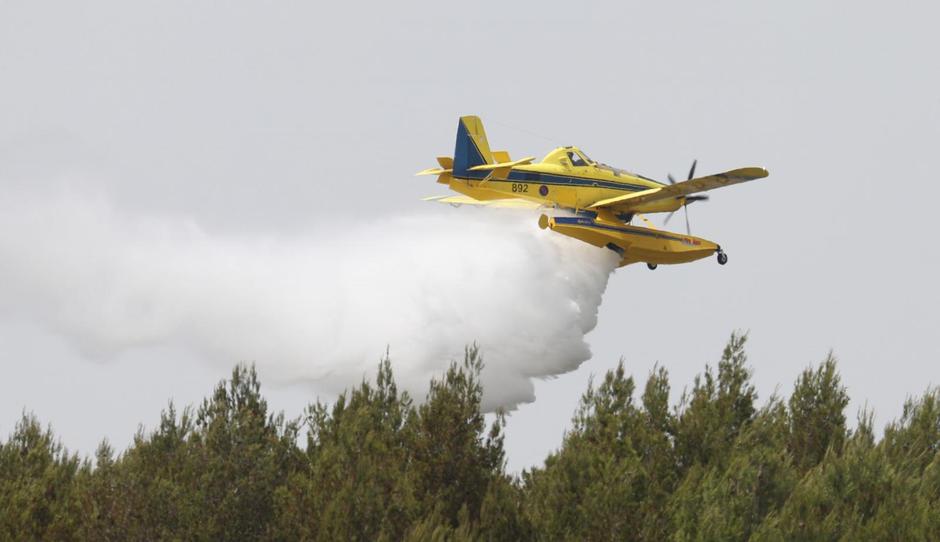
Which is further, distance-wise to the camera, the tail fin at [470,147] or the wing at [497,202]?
the wing at [497,202]

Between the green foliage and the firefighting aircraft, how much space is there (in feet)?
13.5

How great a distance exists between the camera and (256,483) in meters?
50.6

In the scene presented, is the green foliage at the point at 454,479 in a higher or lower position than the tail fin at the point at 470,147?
lower

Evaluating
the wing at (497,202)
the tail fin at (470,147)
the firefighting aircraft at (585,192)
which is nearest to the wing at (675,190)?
the firefighting aircraft at (585,192)

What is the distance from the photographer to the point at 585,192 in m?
52.7

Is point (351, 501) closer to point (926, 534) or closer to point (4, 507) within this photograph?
point (4, 507)

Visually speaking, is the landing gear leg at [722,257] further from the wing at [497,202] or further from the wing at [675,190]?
the wing at [497,202]

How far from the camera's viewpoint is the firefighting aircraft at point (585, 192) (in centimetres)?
5100

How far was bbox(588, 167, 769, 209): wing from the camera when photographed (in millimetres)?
52250

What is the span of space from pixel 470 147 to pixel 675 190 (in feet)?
20.2

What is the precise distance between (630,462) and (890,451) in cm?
1123

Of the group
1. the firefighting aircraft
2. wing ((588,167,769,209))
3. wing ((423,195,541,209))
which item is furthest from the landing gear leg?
wing ((423,195,541,209))

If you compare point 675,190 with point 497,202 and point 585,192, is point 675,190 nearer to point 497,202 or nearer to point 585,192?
point 585,192

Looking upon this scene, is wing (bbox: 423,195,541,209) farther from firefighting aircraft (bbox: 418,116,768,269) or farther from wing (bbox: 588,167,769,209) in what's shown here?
wing (bbox: 588,167,769,209)
